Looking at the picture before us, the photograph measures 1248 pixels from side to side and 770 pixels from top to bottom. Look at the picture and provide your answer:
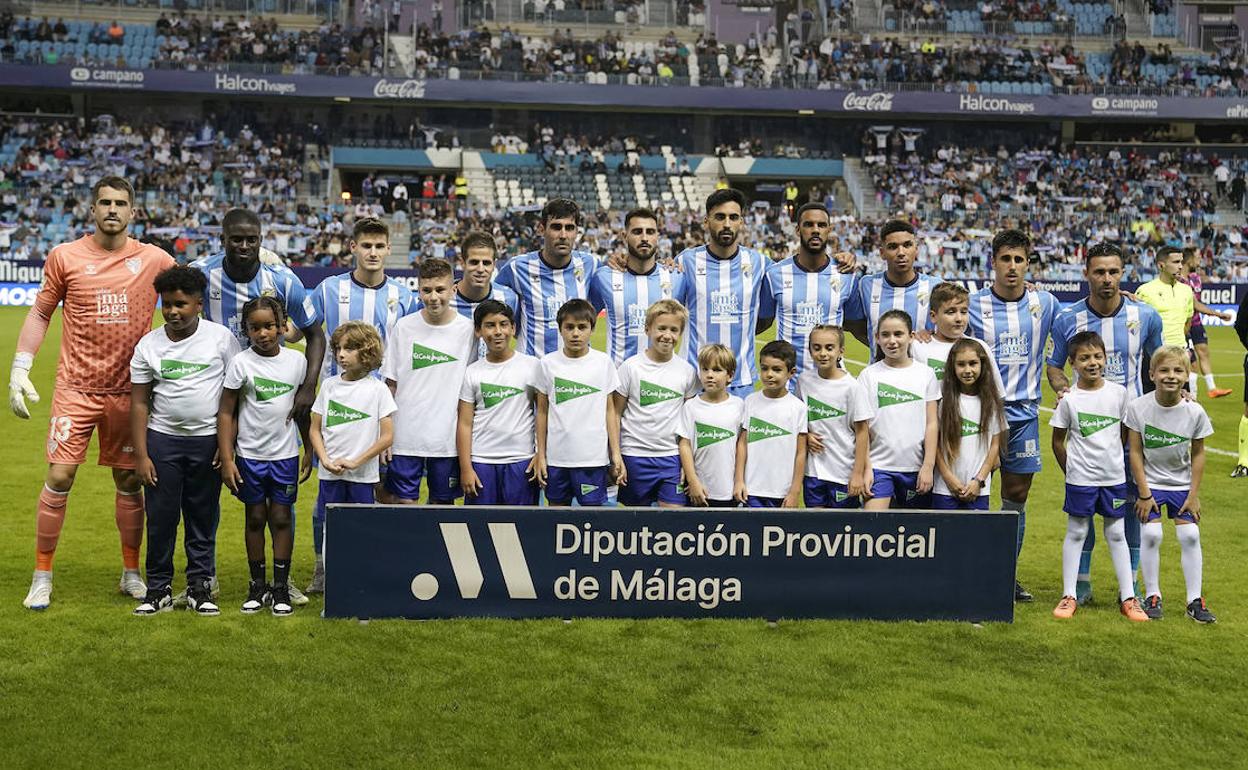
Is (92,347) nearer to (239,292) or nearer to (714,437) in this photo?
(239,292)

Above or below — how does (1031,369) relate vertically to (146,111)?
below

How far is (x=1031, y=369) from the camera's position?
271 inches

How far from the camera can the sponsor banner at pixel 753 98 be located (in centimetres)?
4059

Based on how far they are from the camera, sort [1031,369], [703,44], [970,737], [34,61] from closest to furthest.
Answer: [970,737] → [1031,369] → [34,61] → [703,44]

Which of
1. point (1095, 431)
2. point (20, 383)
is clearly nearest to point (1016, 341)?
point (1095, 431)

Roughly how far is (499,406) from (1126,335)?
11.4 feet

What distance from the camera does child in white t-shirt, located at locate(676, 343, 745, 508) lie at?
20.8 feet

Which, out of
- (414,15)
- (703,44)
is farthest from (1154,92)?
(414,15)

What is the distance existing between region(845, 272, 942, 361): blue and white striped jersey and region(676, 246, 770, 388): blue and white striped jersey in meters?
0.62

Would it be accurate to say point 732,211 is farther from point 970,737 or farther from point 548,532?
point 970,737

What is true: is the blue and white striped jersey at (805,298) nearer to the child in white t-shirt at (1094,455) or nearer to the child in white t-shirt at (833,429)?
the child in white t-shirt at (833,429)

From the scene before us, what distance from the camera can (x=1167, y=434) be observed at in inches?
250

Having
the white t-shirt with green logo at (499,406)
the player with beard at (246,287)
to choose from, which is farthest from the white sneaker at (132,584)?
the white t-shirt with green logo at (499,406)

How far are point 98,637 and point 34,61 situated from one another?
130 ft
